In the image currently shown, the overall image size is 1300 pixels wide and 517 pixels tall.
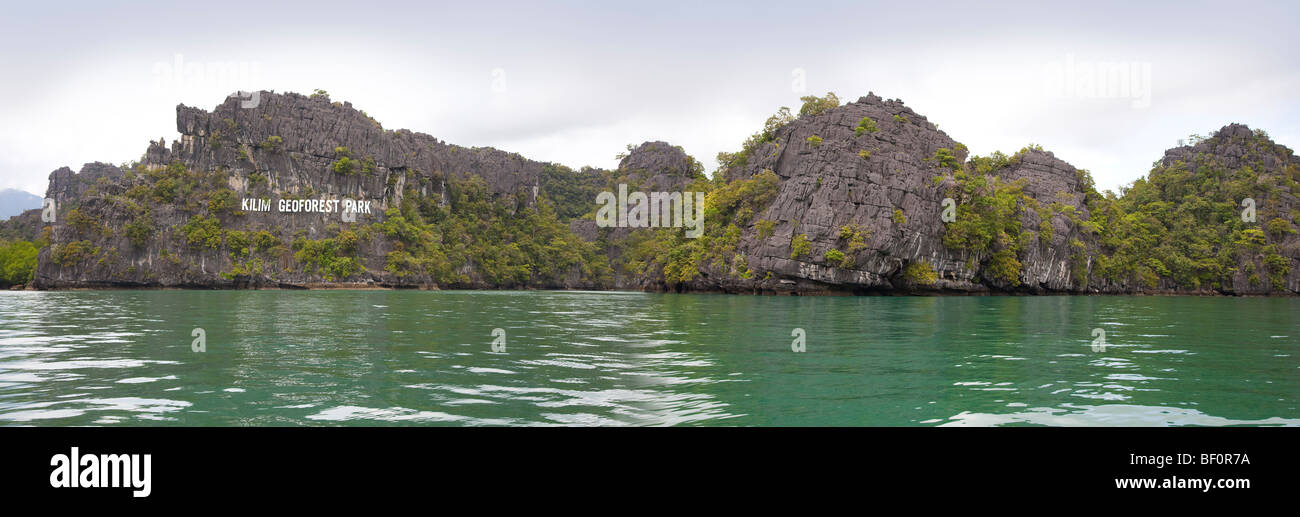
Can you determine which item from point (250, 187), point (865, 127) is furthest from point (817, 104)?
point (250, 187)

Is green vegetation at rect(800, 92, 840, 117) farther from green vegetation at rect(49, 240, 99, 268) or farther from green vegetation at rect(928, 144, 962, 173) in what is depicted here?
green vegetation at rect(49, 240, 99, 268)

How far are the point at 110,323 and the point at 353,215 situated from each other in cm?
7397

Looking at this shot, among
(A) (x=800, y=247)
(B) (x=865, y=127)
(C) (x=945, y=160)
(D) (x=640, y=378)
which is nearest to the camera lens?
(D) (x=640, y=378)

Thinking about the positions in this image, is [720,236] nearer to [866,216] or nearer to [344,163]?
[866,216]

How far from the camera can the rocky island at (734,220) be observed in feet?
172

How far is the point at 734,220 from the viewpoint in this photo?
196ft

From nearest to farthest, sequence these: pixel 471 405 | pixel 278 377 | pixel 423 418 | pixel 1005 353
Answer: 1. pixel 423 418
2. pixel 471 405
3. pixel 278 377
4. pixel 1005 353

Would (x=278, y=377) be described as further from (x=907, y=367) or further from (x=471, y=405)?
(x=907, y=367)

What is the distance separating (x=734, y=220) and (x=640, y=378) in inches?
2013

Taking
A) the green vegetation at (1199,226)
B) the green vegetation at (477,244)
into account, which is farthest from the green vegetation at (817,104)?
the green vegetation at (477,244)

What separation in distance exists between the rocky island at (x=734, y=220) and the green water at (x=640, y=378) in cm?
3643

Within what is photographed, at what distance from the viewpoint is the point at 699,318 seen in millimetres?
22734
